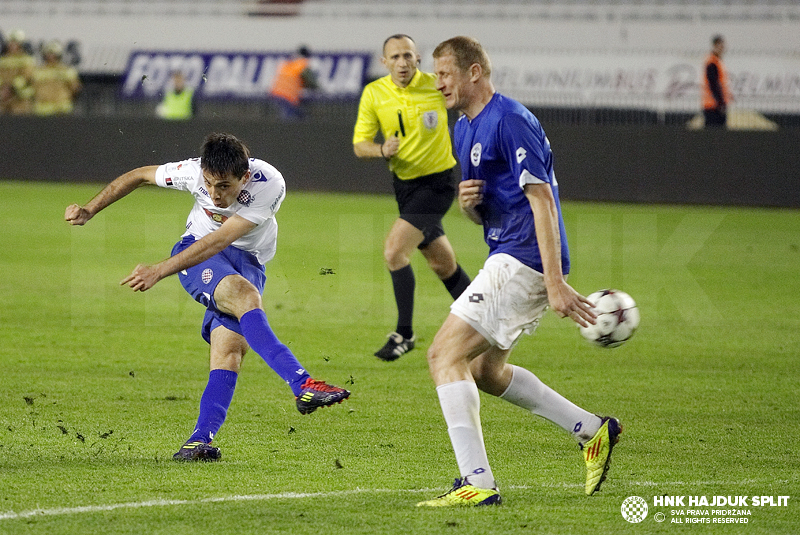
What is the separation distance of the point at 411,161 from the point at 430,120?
1.16ft

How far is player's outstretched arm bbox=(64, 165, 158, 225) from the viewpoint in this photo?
18.8ft

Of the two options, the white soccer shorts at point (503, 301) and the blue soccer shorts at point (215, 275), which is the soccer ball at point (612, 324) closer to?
the white soccer shorts at point (503, 301)

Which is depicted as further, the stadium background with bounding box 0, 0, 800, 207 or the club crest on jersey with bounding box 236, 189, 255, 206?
the stadium background with bounding box 0, 0, 800, 207

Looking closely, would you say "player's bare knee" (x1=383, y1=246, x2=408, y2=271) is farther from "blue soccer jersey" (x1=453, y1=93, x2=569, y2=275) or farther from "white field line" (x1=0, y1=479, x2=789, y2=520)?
"white field line" (x1=0, y1=479, x2=789, y2=520)

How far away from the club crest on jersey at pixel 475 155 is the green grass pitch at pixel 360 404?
145cm

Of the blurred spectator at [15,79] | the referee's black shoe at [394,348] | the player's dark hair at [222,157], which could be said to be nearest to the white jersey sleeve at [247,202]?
the player's dark hair at [222,157]

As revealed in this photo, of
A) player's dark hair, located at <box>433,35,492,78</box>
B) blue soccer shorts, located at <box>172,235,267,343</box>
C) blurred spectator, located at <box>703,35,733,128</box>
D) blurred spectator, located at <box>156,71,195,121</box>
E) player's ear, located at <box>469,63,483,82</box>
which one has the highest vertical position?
player's dark hair, located at <box>433,35,492,78</box>

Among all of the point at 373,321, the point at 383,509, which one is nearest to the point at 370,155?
the point at 373,321

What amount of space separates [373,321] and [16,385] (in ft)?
11.7

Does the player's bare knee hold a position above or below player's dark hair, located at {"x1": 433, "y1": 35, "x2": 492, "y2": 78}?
A: below

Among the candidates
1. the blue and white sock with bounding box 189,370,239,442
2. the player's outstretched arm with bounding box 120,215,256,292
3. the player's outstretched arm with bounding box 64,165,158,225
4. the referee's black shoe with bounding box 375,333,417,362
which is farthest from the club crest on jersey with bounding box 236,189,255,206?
the referee's black shoe with bounding box 375,333,417,362

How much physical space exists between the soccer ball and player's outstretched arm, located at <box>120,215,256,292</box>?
5.62ft

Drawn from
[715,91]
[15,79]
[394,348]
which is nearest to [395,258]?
[394,348]

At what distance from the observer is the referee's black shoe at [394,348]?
27.4 feet
